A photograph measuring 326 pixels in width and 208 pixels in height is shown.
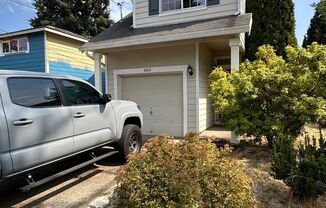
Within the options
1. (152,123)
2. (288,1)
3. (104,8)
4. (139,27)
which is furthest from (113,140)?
(104,8)

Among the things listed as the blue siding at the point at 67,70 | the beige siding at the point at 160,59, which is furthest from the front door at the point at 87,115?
the blue siding at the point at 67,70

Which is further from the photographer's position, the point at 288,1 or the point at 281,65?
the point at 288,1

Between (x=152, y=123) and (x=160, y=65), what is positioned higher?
(x=160, y=65)

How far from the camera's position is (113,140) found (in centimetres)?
525

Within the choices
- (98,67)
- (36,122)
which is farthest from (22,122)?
(98,67)

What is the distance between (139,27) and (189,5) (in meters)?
2.01

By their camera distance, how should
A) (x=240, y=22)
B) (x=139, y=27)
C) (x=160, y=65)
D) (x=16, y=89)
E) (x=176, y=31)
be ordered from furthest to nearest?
(x=139, y=27)
(x=160, y=65)
(x=176, y=31)
(x=240, y=22)
(x=16, y=89)

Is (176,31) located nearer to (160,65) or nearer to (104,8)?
(160,65)

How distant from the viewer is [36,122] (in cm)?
362

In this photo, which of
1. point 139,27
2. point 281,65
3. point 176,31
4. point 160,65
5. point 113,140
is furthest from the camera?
point 139,27

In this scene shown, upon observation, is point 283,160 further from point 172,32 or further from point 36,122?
point 172,32

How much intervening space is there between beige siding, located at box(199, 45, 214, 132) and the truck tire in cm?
318

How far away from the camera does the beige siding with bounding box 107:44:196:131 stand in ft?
27.8

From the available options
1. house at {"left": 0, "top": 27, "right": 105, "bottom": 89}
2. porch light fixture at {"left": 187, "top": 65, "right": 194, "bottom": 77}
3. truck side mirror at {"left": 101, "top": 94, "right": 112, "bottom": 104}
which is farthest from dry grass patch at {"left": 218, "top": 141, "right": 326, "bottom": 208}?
house at {"left": 0, "top": 27, "right": 105, "bottom": 89}
